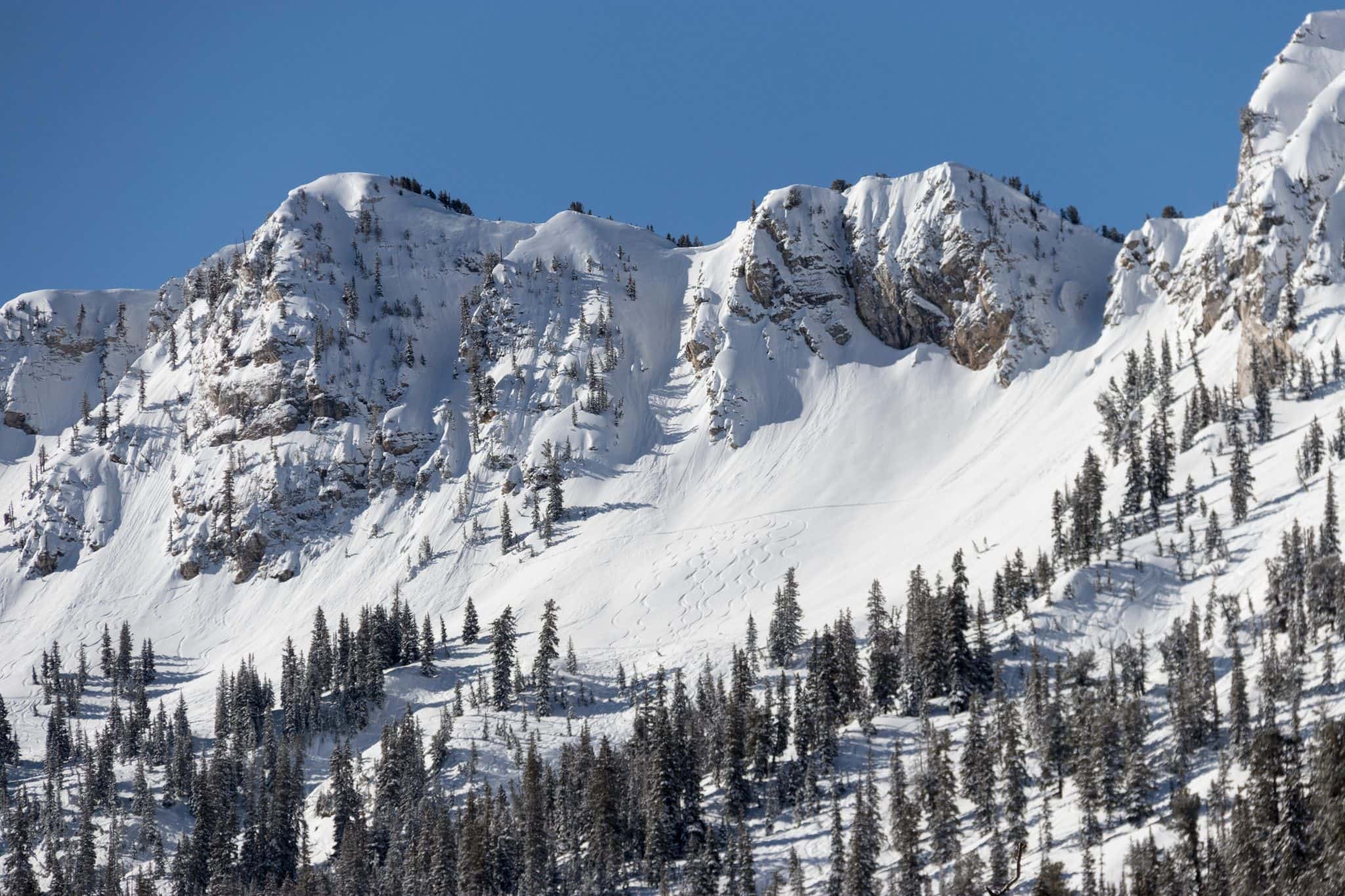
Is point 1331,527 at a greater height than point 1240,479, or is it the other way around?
point 1240,479

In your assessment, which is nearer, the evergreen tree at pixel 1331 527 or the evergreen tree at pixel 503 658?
the evergreen tree at pixel 1331 527

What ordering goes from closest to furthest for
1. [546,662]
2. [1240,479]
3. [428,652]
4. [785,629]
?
[1240,479]
[785,629]
[546,662]
[428,652]

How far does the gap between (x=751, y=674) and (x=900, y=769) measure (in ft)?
136

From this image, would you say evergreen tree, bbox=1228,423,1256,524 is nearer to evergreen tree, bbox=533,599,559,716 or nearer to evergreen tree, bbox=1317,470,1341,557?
evergreen tree, bbox=1317,470,1341,557

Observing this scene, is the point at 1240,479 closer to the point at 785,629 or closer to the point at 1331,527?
the point at 1331,527

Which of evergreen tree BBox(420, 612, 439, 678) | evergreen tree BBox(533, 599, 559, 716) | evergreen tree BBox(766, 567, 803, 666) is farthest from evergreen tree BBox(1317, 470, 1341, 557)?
evergreen tree BBox(420, 612, 439, 678)

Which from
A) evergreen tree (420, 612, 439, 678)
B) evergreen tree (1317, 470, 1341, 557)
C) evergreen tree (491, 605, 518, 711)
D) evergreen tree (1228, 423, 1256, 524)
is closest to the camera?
evergreen tree (1317, 470, 1341, 557)

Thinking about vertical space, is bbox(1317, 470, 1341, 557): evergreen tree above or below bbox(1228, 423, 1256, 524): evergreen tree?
below

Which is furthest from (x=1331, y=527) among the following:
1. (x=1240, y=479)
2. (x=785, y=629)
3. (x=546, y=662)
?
(x=546, y=662)

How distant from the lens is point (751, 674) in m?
164

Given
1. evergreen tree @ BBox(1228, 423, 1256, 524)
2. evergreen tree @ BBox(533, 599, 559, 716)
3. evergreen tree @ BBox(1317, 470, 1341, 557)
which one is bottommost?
evergreen tree @ BBox(533, 599, 559, 716)

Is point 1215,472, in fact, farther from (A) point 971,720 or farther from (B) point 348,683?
(B) point 348,683

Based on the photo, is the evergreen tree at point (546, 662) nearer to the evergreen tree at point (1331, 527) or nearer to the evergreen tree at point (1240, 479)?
the evergreen tree at point (1240, 479)

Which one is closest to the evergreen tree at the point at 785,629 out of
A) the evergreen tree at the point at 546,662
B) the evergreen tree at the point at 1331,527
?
the evergreen tree at the point at 546,662
